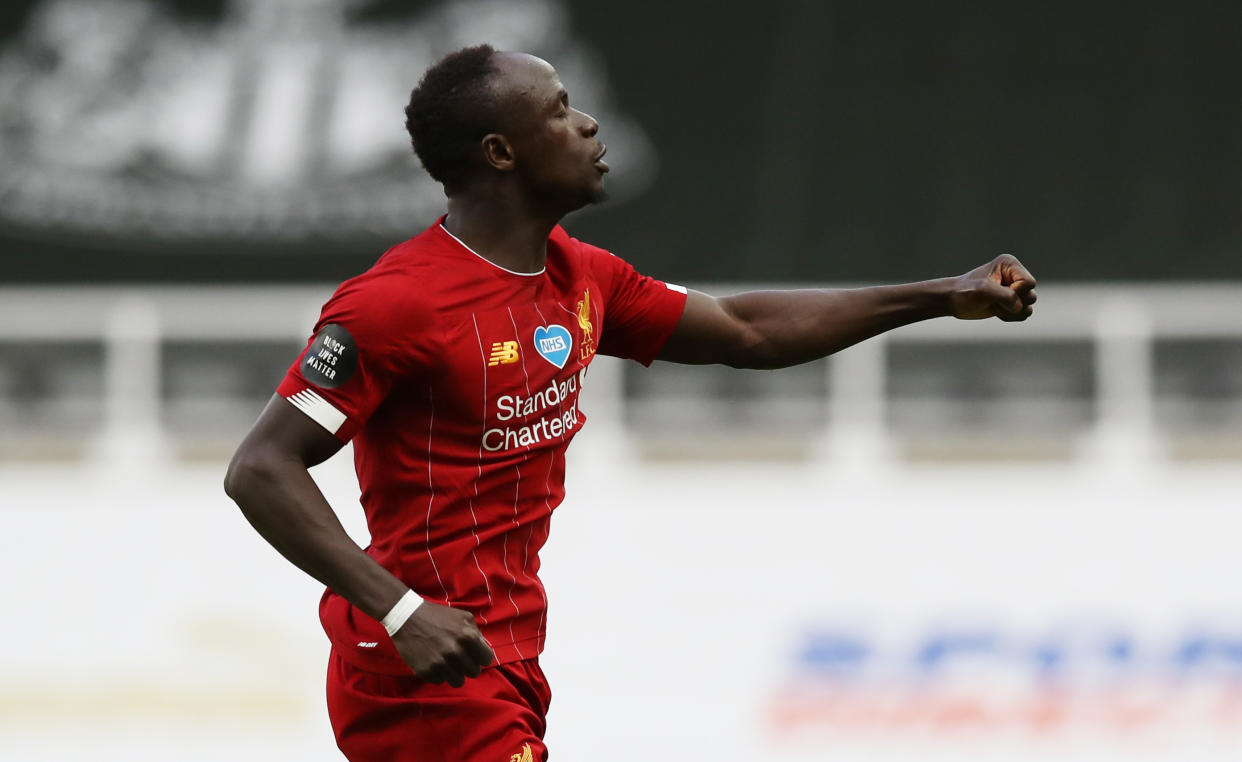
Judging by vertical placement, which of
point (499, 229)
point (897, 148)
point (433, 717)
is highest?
point (897, 148)

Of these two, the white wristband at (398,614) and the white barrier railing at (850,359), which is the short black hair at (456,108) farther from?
the white barrier railing at (850,359)

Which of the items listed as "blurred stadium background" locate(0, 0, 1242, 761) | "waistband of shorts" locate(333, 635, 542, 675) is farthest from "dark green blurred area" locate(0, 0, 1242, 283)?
"waistband of shorts" locate(333, 635, 542, 675)

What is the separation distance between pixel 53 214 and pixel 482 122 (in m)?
10.1

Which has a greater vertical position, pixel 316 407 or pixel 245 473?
pixel 316 407

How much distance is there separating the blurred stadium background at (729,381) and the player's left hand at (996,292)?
3.79m

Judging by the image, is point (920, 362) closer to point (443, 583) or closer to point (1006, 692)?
point (1006, 692)

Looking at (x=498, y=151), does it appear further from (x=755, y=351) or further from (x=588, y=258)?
(x=755, y=351)

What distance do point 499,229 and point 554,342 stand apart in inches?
9.1

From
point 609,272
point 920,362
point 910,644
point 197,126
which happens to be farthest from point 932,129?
point 609,272

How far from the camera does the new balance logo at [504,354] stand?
321 cm

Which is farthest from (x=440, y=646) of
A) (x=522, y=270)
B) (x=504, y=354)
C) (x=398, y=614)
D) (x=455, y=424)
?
(x=522, y=270)

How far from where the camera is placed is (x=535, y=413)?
3305 mm

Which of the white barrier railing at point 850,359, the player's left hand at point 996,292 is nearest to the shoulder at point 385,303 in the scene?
the player's left hand at point 996,292

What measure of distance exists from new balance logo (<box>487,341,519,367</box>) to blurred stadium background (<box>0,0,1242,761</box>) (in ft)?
13.8
